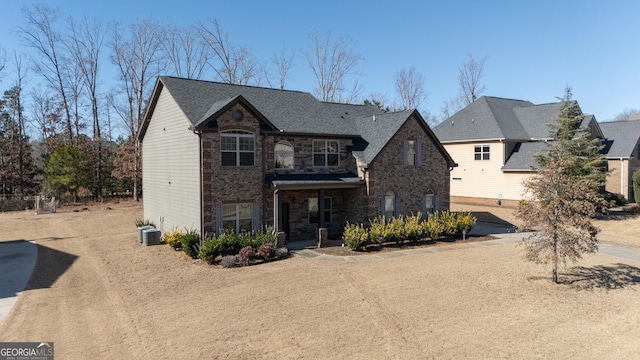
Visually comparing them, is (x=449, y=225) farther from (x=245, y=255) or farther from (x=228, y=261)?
(x=228, y=261)

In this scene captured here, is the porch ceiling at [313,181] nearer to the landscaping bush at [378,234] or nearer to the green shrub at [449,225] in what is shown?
the landscaping bush at [378,234]

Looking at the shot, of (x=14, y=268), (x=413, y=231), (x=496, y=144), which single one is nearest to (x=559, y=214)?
(x=413, y=231)

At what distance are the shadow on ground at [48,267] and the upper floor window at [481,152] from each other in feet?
105

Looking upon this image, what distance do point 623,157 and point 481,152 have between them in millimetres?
11493

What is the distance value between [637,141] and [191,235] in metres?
38.1

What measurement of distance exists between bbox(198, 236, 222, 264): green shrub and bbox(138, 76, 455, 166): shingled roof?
5.62 m

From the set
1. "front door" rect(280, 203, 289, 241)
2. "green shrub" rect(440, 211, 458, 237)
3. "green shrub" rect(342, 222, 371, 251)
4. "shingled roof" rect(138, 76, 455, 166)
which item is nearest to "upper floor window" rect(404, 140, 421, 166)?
"shingled roof" rect(138, 76, 455, 166)

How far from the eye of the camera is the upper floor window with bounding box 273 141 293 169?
20.5 meters

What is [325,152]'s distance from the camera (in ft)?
73.6

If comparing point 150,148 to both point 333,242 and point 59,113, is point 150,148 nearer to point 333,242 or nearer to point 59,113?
point 333,242

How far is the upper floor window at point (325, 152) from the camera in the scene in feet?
72.4

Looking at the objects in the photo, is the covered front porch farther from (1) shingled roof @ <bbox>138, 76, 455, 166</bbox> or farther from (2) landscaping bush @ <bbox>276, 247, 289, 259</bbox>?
(1) shingled roof @ <bbox>138, 76, 455, 166</bbox>

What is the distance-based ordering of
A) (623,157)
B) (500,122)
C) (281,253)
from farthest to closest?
1. (500,122)
2. (623,157)
3. (281,253)

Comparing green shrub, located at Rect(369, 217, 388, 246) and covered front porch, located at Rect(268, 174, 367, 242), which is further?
covered front porch, located at Rect(268, 174, 367, 242)
